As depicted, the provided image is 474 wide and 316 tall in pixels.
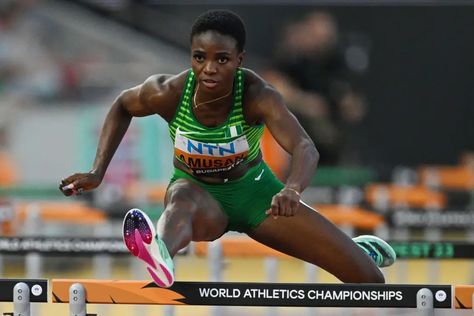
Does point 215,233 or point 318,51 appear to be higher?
point 318,51

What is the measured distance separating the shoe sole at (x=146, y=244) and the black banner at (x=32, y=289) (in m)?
0.53

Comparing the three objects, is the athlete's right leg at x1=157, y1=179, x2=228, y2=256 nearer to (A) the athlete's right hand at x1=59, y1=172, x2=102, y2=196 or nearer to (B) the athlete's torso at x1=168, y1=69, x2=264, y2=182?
(B) the athlete's torso at x1=168, y1=69, x2=264, y2=182

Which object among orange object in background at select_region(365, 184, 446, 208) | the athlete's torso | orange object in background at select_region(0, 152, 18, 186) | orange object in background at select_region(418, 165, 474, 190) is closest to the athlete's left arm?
the athlete's torso

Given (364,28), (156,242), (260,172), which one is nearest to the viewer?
(156,242)

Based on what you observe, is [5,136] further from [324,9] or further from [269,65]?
[324,9]

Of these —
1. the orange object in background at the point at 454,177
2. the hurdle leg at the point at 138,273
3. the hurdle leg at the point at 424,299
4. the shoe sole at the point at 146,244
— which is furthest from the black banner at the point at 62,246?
the orange object in background at the point at 454,177

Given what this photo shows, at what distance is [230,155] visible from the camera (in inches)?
280

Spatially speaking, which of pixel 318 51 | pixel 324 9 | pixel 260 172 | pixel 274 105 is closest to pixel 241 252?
pixel 260 172

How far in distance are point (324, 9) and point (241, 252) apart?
349 inches

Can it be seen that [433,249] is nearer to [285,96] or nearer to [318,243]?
[318,243]

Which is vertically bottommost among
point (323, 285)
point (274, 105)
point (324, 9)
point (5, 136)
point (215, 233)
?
point (323, 285)

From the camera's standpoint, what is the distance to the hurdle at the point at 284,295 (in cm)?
652

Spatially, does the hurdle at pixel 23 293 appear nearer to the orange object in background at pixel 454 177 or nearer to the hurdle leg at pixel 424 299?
the hurdle leg at pixel 424 299

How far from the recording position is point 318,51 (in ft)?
52.0
